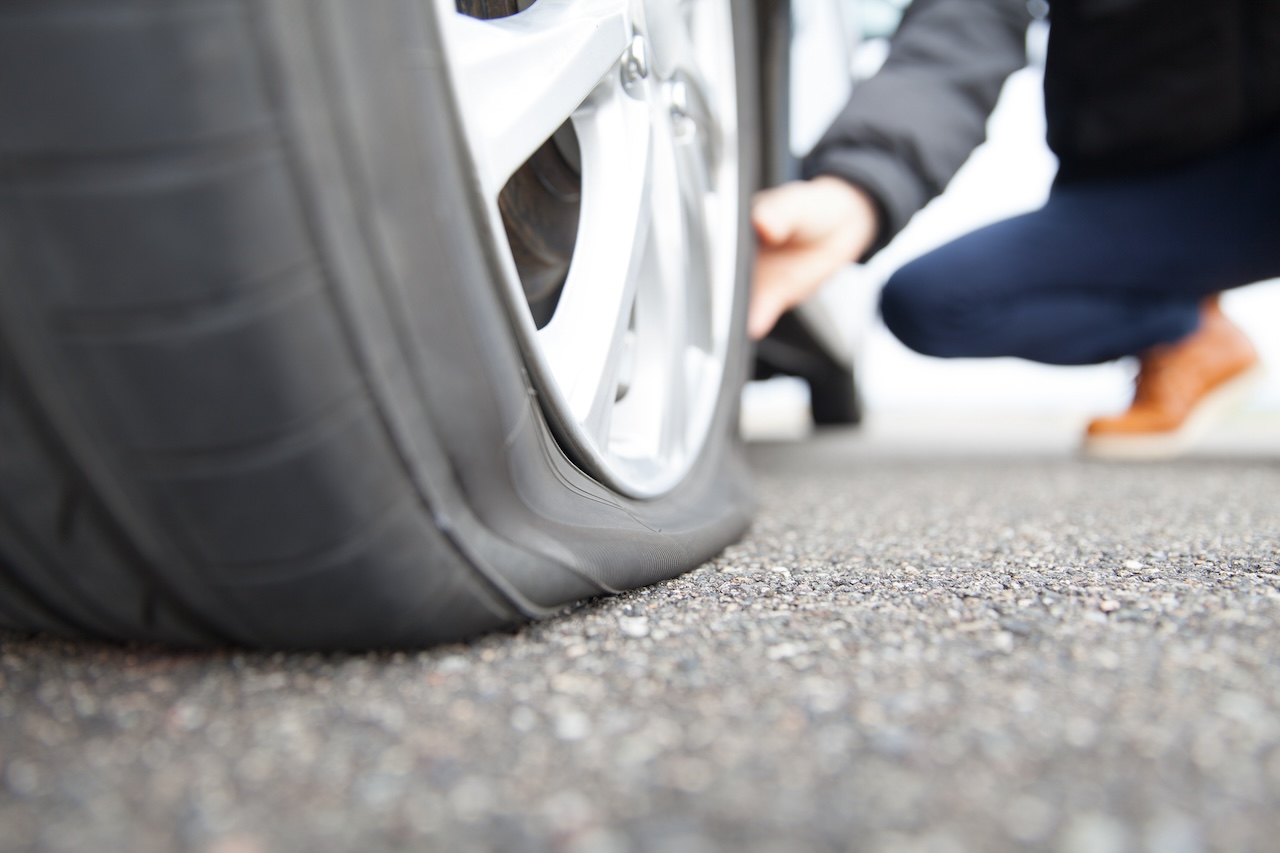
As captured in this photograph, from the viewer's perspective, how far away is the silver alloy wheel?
20.7 inches

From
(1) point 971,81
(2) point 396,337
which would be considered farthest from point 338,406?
(1) point 971,81

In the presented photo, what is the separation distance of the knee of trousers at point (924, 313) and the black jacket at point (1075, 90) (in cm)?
32

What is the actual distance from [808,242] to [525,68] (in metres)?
0.65

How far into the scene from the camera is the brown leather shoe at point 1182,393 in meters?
1.71

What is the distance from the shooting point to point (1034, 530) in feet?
2.86

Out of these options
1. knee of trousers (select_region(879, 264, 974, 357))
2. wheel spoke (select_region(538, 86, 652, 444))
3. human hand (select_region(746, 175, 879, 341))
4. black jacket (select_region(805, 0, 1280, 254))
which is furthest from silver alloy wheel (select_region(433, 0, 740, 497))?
knee of trousers (select_region(879, 264, 974, 357))

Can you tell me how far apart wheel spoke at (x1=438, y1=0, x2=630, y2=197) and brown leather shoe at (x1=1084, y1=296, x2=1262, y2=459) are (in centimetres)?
146

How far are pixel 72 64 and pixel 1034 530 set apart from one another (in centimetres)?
85

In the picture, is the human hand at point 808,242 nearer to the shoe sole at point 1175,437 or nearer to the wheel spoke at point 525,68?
the wheel spoke at point 525,68

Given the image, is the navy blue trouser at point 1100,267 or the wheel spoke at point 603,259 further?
the navy blue trouser at point 1100,267

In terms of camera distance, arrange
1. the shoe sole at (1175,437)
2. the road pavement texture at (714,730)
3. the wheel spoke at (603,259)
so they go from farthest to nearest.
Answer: the shoe sole at (1175,437) < the wheel spoke at (603,259) < the road pavement texture at (714,730)

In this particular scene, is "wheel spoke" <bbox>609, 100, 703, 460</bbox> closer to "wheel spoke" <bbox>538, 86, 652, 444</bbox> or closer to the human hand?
"wheel spoke" <bbox>538, 86, 652, 444</bbox>

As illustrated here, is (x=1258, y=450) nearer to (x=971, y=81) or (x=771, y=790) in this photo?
(x=971, y=81)

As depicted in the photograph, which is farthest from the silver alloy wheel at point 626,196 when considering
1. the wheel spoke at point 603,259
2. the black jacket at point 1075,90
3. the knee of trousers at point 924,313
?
the knee of trousers at point 924,313
